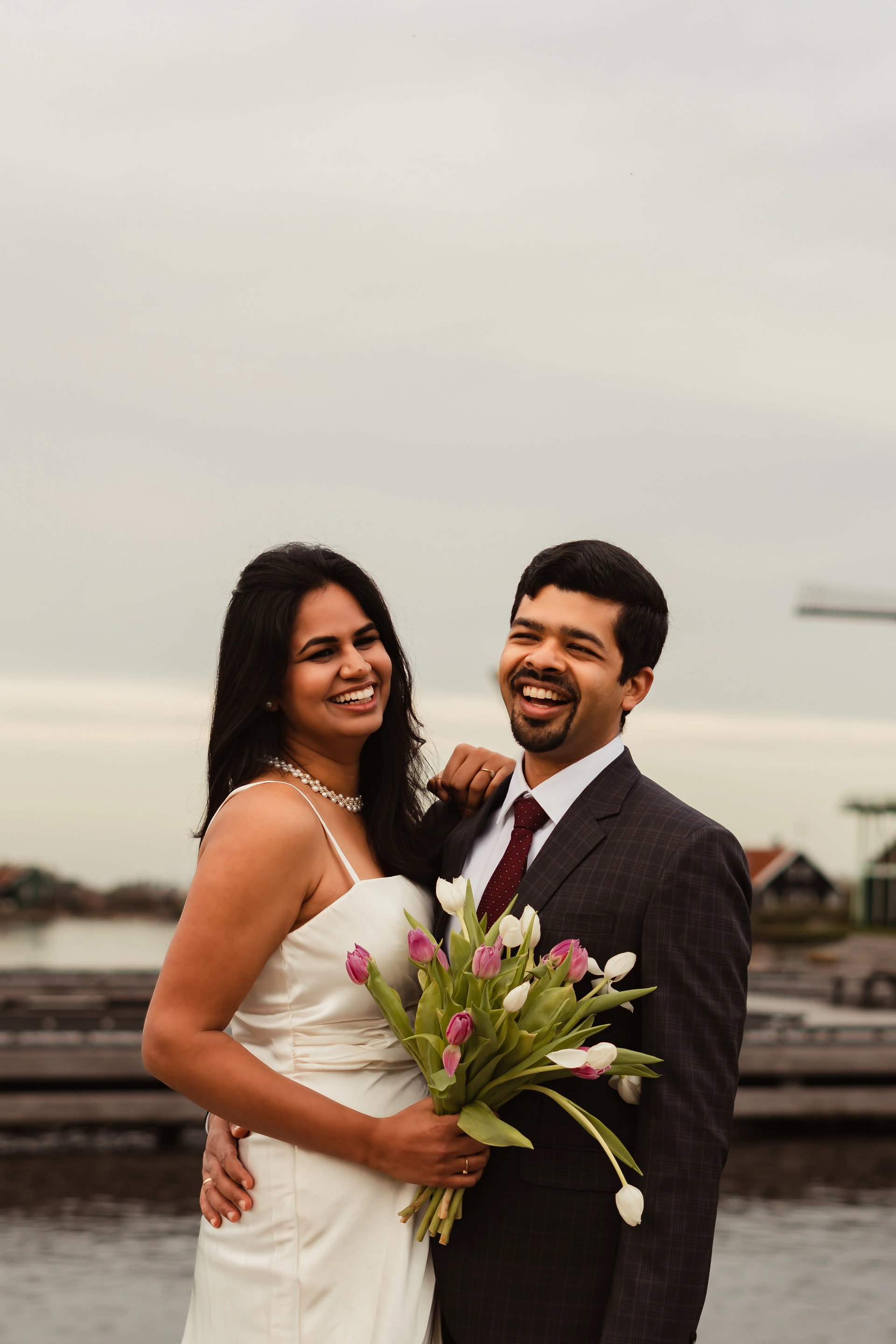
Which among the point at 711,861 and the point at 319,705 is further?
the point at 319,705

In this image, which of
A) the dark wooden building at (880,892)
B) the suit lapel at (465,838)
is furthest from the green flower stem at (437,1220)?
the dark wooden building at (880,892)

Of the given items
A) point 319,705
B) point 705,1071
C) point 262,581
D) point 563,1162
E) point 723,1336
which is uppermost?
point 262,581

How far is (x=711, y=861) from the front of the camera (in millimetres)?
2963

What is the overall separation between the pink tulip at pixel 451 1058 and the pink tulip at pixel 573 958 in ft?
0.86

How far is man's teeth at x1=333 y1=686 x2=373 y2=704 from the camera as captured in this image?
3459 mm

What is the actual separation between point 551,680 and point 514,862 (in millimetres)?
447

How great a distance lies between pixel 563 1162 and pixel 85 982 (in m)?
37.8

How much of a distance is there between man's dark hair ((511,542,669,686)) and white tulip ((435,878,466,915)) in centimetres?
73

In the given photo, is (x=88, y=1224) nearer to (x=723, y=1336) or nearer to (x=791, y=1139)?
(x=723, y=1336)

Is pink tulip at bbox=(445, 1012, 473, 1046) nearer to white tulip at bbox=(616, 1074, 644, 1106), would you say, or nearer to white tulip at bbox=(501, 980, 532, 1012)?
white tulip at bbox=(501, 980, 532, 1012)

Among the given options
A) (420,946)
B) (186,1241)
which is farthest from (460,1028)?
(186,1241)

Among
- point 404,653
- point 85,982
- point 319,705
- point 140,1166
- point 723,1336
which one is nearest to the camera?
point 319,705

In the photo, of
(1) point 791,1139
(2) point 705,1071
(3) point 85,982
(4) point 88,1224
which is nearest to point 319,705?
(2) point 705,1071

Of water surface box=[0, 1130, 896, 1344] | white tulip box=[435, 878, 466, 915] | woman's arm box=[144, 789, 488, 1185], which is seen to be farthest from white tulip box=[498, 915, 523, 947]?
water surface box=[0, 1130, 896, 1344]
